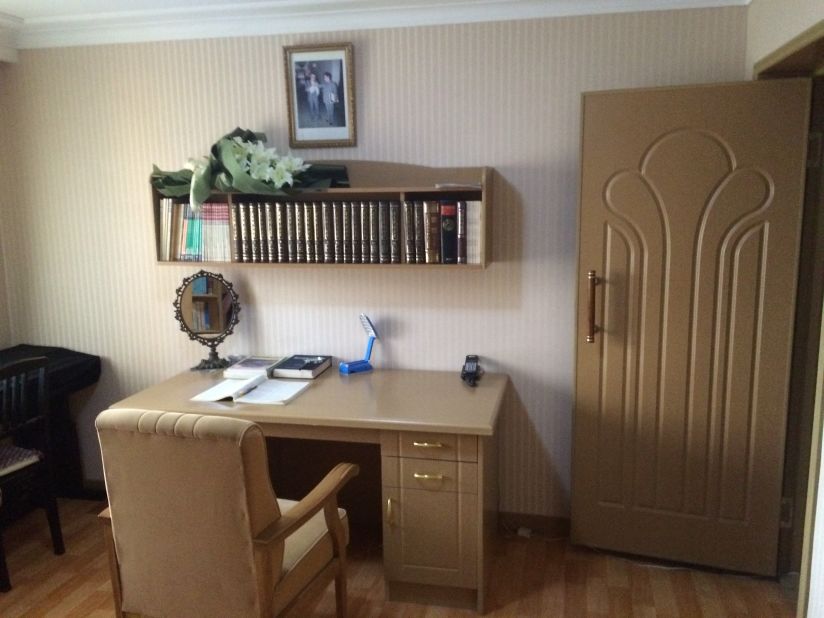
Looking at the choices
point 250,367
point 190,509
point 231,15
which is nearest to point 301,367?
point 250,367

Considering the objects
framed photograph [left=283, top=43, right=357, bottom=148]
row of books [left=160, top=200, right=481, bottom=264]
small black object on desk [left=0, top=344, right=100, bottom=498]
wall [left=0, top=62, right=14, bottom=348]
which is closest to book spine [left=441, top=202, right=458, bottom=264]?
row of books [left=160, top=200, right=481, bottom=264]

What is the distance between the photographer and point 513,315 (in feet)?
9.11

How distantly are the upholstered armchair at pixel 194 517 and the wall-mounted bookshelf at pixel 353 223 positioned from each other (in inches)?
42.9

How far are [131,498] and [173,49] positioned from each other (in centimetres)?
205

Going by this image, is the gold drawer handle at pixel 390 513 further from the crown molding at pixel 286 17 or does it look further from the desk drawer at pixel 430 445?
the crown molding at pixel 286 17

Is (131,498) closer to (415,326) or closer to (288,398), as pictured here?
(288,398)

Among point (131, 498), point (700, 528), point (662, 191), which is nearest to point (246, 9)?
point (662, 191)

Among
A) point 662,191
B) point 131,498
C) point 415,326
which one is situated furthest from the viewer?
point 415,326

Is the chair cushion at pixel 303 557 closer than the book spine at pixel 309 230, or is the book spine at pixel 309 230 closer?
the chair cushion at pixel 303 557

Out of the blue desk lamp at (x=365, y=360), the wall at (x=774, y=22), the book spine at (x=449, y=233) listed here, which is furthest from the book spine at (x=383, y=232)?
the wall at (x=774, y=22)

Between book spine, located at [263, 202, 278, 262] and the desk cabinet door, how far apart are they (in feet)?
3.53

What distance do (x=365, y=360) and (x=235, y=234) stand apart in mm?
779

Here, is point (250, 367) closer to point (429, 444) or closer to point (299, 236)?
point (299, 236)

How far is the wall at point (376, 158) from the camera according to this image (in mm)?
2611
